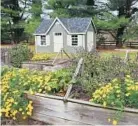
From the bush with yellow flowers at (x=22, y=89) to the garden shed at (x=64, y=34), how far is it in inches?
842

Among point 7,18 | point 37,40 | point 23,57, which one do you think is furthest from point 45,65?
point 7,18

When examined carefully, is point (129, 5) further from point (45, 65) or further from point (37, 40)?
point (45, 65)

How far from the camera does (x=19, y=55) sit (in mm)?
13336

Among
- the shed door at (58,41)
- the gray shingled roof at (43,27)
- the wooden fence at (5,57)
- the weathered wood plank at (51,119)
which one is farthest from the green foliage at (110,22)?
the weathered wood plank at (51,119)

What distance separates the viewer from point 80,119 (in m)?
4.23

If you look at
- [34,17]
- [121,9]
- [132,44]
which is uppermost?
[121,9]

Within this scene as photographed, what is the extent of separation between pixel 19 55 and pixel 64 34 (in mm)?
14144

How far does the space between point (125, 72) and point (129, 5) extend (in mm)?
28221

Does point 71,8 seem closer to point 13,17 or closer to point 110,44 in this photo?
point 110,44

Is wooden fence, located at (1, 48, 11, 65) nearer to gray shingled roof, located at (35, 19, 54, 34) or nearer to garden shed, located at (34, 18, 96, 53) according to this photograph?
garden shed, located at (34, 18, 96, 53)

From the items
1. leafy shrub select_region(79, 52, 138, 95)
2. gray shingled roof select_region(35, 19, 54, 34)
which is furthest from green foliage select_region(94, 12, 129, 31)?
leafy shrub select_region(79, 52, 138, 95)

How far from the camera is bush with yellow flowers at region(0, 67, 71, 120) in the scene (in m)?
4.57

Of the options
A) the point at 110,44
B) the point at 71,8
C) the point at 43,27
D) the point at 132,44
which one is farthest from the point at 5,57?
the point at 132,44

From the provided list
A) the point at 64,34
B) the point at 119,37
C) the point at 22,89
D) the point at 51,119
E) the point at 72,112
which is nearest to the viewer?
the point at 72,112
